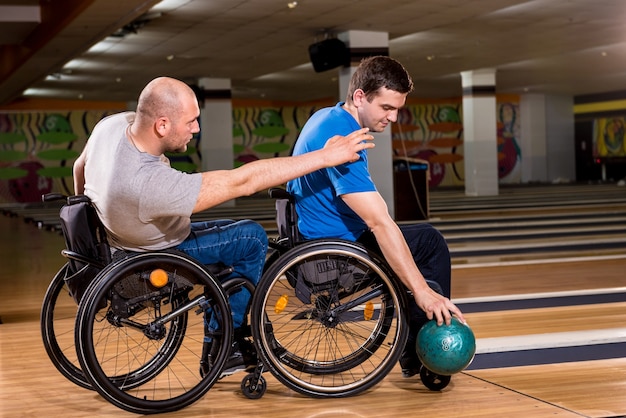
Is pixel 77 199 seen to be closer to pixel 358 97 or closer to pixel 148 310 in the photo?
pixel 148 310

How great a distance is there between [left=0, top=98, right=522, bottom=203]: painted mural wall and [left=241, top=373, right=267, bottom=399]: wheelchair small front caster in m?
16.4

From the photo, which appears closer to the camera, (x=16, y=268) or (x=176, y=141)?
(x=176, y=141)

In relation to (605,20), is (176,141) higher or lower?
lower

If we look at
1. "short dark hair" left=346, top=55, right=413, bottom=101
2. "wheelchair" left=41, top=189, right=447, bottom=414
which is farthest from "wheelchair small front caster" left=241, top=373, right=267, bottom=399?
"short dark hair" left=346, top=55, right=413, bottom=101

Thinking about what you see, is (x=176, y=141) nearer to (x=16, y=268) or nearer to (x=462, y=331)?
(x=462, y=331)

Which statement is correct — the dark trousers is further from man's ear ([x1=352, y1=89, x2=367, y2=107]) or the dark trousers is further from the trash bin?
the trash bin

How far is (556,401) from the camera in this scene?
2713 mm

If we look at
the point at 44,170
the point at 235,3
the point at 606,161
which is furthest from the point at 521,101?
the point at 235,3

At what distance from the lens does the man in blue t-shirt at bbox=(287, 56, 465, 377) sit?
2.74 m

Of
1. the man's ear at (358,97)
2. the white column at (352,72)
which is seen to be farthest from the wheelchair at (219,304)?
the white column at (352,72)

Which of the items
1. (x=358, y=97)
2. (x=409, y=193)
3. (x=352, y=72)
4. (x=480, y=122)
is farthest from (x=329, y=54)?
(x=358, y=97)

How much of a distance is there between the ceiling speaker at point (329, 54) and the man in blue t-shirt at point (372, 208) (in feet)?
27.6

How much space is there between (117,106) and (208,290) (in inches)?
790

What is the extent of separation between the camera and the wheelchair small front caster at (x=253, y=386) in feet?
9.27
